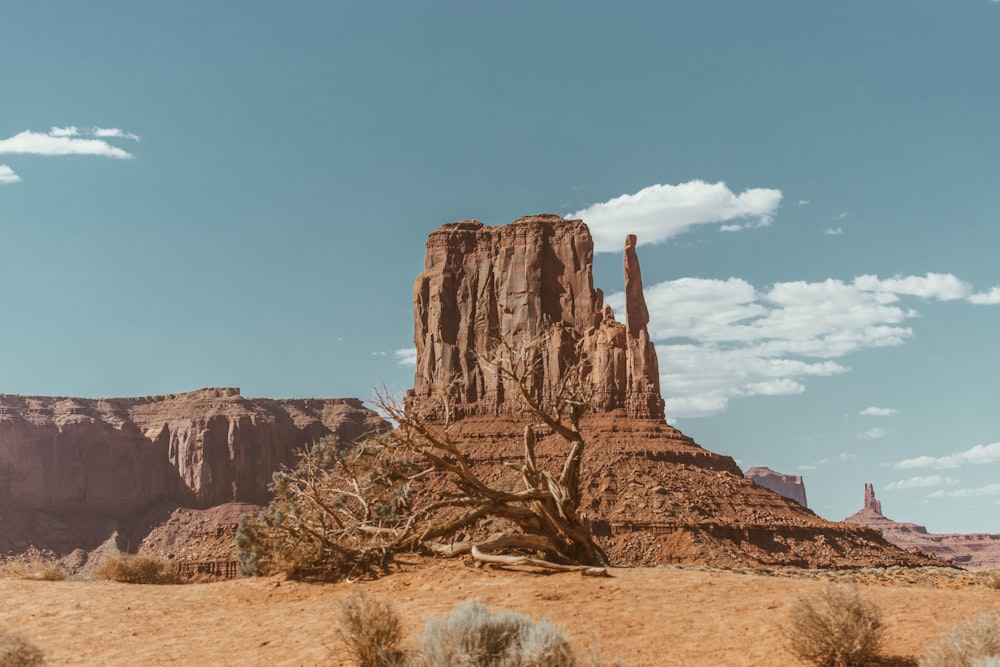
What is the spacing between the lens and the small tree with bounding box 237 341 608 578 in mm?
21359

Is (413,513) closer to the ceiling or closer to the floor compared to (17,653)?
closer to the ceiling

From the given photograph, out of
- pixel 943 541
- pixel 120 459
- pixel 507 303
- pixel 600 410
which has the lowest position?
pixel 943 541

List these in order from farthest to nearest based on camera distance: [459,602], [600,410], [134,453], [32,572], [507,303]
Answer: [134,453], [507,303], [600,410], [32,572], [459,602]

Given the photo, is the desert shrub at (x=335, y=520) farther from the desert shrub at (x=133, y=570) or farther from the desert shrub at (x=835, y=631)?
the desert shrub at (x=835, y=631)

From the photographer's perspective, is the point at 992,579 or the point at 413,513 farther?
the point at 413,513

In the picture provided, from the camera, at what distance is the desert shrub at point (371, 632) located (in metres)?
14.5

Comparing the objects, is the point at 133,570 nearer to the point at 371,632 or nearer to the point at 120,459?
the point at 371,632

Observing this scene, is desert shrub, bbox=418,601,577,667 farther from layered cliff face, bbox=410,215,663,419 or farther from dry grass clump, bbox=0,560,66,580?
layered cliff face, bbox=410,215,663,419

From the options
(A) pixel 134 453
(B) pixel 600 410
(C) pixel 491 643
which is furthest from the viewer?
(A) pixel 134 453

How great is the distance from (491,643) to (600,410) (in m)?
75.6

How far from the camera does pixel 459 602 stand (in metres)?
17.4

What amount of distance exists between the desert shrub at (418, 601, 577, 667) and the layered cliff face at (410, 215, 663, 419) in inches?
3101

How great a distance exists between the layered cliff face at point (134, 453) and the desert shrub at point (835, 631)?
120311mm

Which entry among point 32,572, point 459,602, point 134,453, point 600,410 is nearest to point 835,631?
point 459,602
